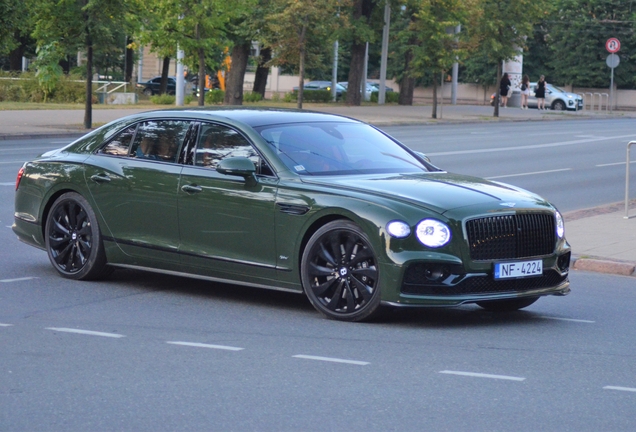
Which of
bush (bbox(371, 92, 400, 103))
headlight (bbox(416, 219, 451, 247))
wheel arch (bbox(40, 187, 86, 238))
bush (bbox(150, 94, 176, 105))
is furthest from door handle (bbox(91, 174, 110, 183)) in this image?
bush (bbox(371, 92, 400, 103))

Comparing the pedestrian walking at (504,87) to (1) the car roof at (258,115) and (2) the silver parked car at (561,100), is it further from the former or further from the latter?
(1) the car roof at (258,115)

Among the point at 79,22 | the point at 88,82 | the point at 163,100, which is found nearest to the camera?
the point at 79,22

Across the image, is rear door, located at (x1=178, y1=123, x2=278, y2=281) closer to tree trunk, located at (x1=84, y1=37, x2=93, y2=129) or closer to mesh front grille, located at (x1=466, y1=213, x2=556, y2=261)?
mesh front grille, located at (x1=466, y1=213, x2=556, y2=261)

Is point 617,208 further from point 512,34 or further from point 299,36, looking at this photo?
point 512,34

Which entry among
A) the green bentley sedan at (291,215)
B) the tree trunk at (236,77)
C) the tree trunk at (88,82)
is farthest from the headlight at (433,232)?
the tree trunk at (236,77)

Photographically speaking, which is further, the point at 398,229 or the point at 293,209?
the point at 293,209

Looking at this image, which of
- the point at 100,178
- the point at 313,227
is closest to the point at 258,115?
the point at 313,227

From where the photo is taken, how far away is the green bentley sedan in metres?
7.61

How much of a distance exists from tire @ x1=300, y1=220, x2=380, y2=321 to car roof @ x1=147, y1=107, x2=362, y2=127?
4.28 ft

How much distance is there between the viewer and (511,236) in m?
7.83

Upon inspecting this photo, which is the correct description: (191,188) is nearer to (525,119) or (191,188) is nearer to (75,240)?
(75,240)

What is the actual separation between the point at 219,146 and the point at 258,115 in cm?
42

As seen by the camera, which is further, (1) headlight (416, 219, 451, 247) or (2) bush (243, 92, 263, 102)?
(2) bush (243, 92, 263, 102)

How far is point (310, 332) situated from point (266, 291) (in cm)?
182
